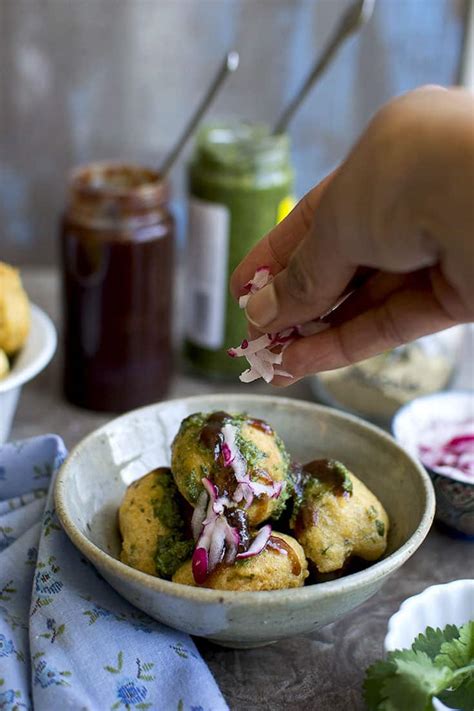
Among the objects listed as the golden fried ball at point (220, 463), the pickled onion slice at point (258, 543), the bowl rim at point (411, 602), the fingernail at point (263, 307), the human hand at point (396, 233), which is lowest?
the bowl rim at point (411, 602)

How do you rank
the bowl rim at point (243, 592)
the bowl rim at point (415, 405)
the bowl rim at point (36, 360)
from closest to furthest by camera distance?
1. the bowl rim at point (243, 592)
2. the bowl rim at point (415, 405)
3. the bowl rim at point (36, 360)

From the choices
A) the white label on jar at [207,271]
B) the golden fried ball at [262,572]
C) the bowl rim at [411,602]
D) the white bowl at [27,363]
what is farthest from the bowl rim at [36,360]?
the bowl rim at [411,602]

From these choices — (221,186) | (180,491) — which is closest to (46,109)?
(221,186)

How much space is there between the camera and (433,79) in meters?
1.69

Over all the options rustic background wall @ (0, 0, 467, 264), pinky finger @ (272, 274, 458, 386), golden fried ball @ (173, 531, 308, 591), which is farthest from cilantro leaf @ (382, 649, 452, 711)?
rustic background wall @ (0, 0, 467, 264)

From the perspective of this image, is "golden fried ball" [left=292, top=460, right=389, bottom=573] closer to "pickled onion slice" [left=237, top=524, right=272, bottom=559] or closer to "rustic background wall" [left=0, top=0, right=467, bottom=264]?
"pickled onion slice" [left=237, top=524, right=272, bottom=559]

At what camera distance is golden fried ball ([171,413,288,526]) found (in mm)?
767

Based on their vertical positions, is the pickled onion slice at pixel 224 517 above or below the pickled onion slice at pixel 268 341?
below

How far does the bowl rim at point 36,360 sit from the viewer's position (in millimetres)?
1025

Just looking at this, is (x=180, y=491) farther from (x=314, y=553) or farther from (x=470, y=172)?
(x=470, y=172)

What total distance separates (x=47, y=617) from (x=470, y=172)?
49 cm

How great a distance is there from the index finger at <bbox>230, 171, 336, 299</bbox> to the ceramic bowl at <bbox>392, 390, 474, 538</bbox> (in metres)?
0.25

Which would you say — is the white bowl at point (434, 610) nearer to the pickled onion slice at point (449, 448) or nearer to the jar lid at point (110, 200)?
the pickled onion slice at point (449, 448)

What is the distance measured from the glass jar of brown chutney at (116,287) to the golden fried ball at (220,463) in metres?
0.44
